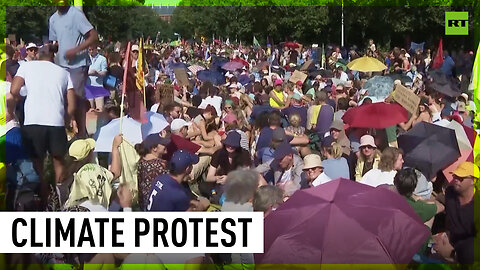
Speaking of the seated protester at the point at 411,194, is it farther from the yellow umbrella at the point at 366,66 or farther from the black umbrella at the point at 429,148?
the yellow umbrella at the point at 366,66

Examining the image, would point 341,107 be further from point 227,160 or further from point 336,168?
point 336,168

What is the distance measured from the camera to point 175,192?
5027 millimetres

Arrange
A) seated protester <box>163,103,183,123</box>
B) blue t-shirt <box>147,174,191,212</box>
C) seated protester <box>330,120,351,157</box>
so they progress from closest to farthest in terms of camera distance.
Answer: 1. blue t-shirt <box>147,174,191,212</box>
2. seated protester <box>330,120,351,157</box>
3. seated protester <box>163,103,183,123</box>

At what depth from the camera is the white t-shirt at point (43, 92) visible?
19.4ft

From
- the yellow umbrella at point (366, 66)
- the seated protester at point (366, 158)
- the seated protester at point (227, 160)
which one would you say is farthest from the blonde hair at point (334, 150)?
the yellow umbrella at point (366, 66)

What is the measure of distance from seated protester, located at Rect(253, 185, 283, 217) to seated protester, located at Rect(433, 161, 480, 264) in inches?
42.3

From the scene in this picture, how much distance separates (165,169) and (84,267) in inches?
48.9

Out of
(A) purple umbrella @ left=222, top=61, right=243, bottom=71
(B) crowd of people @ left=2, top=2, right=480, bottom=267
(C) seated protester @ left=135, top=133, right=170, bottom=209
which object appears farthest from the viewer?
(A) purple umbrella @ left=222, top=61, right=243, bottom=71

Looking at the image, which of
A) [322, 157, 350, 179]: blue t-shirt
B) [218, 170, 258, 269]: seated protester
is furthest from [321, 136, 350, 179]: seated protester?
[218, 170, 258, 269]: seated protester

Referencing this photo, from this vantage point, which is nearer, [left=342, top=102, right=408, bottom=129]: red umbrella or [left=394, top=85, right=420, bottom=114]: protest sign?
[left=342, top=102, right=408, bottom=129]: red umbrella

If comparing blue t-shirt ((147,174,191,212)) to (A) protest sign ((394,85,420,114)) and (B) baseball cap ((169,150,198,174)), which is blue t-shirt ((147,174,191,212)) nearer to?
(B) baseball cap ((169,150,198,174))

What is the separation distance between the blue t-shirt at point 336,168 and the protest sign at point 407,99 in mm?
1825

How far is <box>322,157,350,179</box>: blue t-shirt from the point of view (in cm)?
624

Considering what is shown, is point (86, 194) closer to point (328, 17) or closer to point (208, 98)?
point (208, 98)
